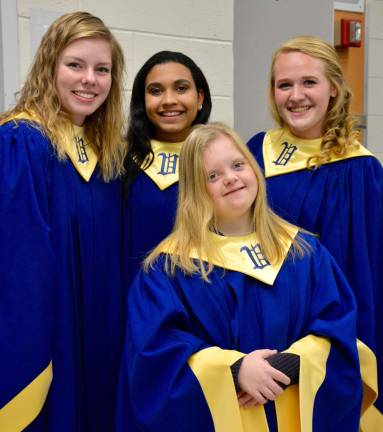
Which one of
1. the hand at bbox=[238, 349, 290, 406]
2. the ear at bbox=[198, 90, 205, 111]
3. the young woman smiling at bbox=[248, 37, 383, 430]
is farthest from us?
the ear at bbox=[198, 90, 205, 111]

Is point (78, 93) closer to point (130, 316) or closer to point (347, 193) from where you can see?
point (130, 316)

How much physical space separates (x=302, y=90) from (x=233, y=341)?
3.49 ft

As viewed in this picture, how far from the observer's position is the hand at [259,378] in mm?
1644

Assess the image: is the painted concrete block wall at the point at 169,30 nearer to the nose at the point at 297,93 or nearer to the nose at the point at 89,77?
the nose at the point at 89,77

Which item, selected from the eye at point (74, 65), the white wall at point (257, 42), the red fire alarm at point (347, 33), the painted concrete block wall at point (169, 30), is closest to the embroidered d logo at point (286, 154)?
the eye at point (74, 65)

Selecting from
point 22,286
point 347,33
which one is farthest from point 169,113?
point 347,33

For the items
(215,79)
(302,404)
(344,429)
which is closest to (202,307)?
(302,404)

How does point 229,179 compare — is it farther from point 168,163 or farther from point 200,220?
point 168,163

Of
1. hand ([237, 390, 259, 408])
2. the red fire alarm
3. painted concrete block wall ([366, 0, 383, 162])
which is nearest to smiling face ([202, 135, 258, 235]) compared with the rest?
hand ([237, 390, 259, 408])

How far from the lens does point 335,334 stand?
1750 millimetres

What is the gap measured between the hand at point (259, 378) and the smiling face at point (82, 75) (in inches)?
41.2

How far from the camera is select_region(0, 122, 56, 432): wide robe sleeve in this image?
184 cm

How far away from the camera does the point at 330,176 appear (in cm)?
229

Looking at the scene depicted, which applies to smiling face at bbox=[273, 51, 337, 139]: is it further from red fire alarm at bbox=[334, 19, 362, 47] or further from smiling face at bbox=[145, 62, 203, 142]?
red fire alarm at bbox=[334, 19, 362, 47]
